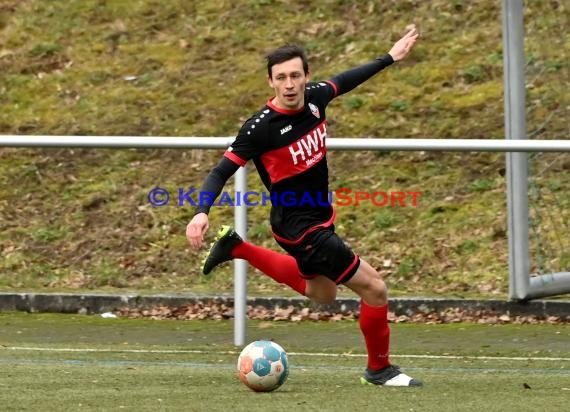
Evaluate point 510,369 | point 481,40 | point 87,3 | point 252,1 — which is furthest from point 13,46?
point 510,369

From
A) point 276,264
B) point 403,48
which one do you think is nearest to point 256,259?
point 276,264

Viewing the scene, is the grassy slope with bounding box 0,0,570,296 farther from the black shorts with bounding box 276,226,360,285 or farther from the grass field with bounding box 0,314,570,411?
the black shorts with bounding box 276,226,360,285

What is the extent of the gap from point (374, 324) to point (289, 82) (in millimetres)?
1323

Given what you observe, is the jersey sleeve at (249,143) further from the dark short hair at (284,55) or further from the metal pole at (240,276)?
the metal pole at (240,276)

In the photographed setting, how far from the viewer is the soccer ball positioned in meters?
6.83

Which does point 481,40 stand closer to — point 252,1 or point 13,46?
point 252,1

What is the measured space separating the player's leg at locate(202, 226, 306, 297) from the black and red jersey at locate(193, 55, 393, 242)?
1.40 feet

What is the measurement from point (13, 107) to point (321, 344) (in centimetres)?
714

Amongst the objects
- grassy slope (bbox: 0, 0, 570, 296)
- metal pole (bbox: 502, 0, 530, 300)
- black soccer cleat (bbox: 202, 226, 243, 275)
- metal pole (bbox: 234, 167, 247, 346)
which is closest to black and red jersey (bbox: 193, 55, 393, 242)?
black soccer cleat (bbox: 202, 226, 243, 275)

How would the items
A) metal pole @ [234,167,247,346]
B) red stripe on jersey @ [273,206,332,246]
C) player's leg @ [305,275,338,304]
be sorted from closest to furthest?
1. red stripe on jersey @ [273,206,332,246]
2. player's leg @ [305,275,338,304]
3. metal pole @ [234,167,247,346]

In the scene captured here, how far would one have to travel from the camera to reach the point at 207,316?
10.7 m

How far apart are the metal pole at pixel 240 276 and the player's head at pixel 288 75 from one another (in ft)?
6.50

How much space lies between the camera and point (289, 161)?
7.32 meters

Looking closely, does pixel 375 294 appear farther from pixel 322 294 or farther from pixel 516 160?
pixel 516 160
